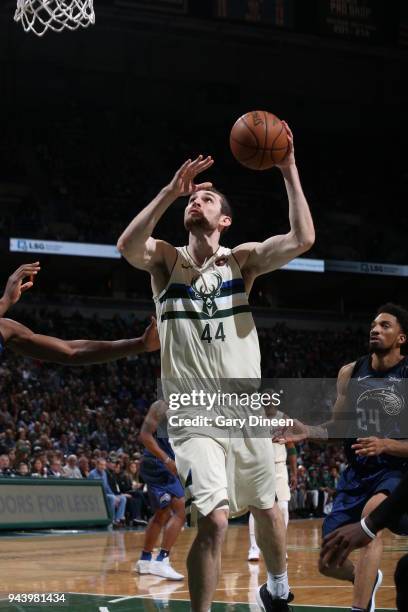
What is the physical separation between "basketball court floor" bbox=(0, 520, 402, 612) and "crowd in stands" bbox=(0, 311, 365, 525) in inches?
123

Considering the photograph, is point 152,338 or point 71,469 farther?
point 71,469

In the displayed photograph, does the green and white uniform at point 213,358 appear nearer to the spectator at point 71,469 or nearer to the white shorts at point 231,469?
the white shorts at point 231,469

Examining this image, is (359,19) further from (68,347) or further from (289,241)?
(68,347)

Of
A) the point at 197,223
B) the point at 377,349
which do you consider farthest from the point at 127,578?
the point at 197,223

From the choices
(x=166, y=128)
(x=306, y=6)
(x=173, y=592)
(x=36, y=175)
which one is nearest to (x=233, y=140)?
(x=173, y=592)

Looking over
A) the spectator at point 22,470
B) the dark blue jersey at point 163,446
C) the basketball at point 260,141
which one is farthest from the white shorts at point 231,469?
the spectator at point 22,470

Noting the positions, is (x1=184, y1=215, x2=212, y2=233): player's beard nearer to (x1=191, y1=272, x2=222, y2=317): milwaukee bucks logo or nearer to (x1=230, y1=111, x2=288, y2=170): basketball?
(x1=191, y1=272, x2=222, y2=317): milwaukee bucks logo

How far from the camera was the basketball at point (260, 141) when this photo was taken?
5840 mm

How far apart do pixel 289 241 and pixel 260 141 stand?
76 centimetres

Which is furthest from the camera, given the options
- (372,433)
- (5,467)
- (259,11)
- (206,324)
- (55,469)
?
(259,11)

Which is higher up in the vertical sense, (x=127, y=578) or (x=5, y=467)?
(x=5, y=467)

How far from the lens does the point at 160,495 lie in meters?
9.65

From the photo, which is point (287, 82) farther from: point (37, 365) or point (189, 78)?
point (37, 365)

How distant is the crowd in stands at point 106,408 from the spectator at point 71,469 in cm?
2
